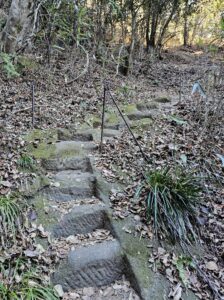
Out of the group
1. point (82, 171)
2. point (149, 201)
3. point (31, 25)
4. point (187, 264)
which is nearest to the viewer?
point (187, 264)

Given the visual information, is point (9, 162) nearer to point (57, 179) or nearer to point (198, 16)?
point (57, 179)

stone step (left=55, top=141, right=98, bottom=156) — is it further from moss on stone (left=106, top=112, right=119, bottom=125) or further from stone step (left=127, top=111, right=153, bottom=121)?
stone step (left=127, top=111, right=153, bottom=121)

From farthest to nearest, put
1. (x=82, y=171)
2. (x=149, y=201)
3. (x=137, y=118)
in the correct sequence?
1. (x=137, y=118)
2. (x=82, y=171)
3. (x=149, y=201)

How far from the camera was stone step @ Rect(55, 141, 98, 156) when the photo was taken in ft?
14.6

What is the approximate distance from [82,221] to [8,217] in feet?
2.52

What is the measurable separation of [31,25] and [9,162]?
15.8ft

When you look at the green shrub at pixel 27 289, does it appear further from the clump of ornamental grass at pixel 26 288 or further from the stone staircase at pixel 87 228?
the stone staircase at pixel 87 228

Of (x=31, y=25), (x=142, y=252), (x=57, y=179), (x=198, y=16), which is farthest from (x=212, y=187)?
(x=198, y=16)

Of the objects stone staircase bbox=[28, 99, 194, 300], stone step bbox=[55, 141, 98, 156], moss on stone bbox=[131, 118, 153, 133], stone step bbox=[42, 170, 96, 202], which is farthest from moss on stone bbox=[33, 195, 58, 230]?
moss on stone bbox=[131, 118, 153, 133]

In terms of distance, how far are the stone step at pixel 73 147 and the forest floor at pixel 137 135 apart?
25 cm

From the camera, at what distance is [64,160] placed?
4.26 m

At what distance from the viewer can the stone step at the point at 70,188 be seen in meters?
3.71

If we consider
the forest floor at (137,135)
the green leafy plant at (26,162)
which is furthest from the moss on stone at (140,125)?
the green leafy plant at (26,162)

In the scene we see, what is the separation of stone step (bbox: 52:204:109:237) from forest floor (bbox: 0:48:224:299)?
0.63 ft
